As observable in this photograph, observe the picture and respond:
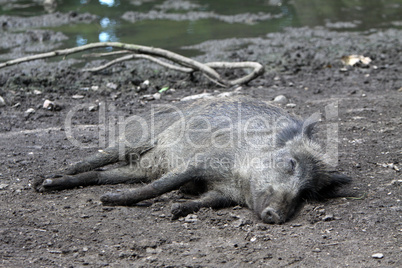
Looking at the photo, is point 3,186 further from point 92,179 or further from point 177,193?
point 177,193

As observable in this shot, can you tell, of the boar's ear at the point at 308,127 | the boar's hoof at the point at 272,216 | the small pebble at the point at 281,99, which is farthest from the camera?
the small pebble at the point at 281,99

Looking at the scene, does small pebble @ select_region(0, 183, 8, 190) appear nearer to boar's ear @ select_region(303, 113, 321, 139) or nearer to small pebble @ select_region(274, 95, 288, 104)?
boar's ear @ select_region(303, 113, 321, 139)

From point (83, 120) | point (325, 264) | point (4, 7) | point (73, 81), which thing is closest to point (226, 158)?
point (325, 264)

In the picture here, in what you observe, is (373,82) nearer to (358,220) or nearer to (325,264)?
(358,220)

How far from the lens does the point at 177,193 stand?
14.0ft

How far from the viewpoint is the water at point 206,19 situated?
30.6 ft

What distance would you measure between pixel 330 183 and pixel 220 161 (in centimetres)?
85

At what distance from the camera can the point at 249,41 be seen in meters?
→ 9.07

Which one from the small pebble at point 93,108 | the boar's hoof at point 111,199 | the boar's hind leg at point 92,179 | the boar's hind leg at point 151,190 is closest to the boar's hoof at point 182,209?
the boar's hind leg at point 151,190

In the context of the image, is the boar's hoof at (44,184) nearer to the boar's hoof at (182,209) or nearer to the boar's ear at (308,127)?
the boar's hoof at (182,209)

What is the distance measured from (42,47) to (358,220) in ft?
21.2

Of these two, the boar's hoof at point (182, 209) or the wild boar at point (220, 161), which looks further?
the wild boar at point (220, 161)

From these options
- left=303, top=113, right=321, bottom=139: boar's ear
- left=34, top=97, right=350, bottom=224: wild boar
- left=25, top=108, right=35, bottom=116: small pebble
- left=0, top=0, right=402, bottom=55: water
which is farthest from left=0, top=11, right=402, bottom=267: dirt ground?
left=0, top=0, right=402, bottom=55: water

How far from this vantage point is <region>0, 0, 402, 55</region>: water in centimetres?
933
